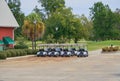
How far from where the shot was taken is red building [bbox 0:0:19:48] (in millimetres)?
49250

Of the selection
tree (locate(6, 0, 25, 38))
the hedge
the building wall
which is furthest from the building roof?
tree (locate(6, 0, 25, 38))

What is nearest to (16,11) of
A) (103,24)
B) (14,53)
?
(103,24)

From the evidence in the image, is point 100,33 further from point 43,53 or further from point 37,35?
point 43,53

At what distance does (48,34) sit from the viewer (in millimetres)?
68750

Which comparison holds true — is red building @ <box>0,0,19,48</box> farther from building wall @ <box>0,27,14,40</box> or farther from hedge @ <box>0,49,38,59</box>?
hedge @ <box>0,49,38,59</box>

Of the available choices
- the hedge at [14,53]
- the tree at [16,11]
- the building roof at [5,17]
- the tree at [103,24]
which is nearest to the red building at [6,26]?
the building roof at [5,17]

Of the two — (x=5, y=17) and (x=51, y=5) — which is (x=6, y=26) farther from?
(x=51, y=5)

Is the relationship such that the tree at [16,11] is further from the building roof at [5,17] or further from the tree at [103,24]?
the building roof at [5,17]

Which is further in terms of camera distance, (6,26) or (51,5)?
(51,5)

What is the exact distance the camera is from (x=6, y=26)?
49.6 meters

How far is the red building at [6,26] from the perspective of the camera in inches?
1939

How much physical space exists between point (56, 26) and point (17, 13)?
24.6 m

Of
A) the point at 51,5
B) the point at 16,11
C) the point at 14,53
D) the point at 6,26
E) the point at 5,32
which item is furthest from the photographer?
the point at 51,5

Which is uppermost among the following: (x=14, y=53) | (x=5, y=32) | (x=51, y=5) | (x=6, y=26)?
(x=51, y=5)
